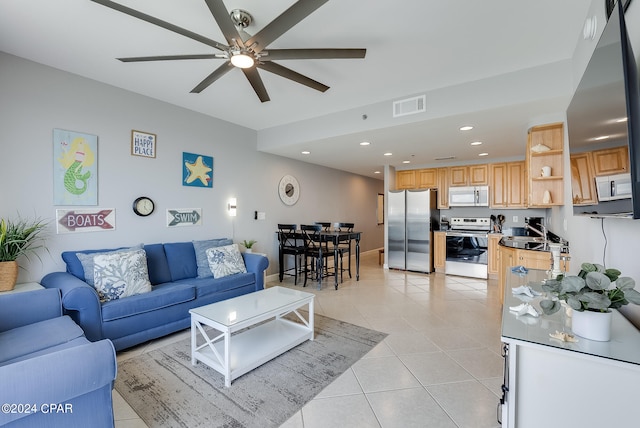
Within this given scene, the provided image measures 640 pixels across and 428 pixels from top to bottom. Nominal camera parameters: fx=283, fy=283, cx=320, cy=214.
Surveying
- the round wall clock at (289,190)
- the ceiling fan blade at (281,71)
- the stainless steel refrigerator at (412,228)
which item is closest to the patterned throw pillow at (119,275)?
the ceiling fan blade at (281,71)

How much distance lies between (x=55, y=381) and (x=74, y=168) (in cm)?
260

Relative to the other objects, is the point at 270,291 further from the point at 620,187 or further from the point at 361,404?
the point at 620,187

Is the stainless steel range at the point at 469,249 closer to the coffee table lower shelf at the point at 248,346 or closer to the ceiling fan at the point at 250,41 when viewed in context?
the coffee table lower shelf at the point at 248,346

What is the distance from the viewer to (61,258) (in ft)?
9.61

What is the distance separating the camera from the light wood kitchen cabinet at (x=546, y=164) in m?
3.29

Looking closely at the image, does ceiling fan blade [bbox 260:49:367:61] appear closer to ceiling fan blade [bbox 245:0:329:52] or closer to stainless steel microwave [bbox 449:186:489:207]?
ceiling fan blade [bbox 245:0:329:52]

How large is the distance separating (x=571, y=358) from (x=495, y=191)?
5.31m

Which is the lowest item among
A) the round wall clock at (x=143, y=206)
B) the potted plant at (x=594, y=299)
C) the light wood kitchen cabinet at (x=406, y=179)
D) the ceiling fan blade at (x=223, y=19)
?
the potted plant at (x=594, y=299)

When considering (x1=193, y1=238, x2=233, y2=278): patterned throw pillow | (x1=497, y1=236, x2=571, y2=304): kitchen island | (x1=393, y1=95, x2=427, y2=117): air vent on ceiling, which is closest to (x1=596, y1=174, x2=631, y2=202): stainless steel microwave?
(x1=497, y1=236, x2=571, y2=304): kitchen island

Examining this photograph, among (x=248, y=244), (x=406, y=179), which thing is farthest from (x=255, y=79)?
(x=406, y=179)

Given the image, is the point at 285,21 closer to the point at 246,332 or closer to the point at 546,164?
the point at 246,332

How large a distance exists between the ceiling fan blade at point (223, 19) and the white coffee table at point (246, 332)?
2.00 m

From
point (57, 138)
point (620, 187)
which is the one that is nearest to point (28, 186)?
point (57, 138)

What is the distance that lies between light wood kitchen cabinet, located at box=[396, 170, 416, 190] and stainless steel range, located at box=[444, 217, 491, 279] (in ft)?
4.54
